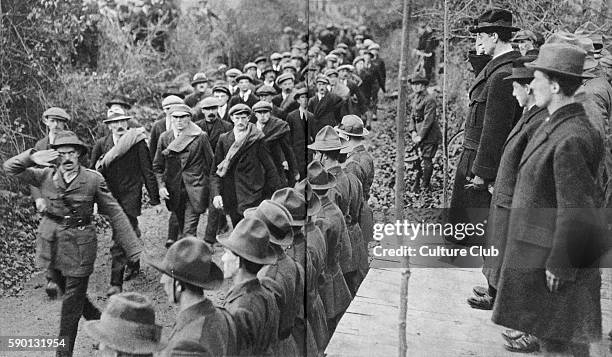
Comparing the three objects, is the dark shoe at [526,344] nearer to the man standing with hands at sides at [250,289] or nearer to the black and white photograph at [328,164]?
the black and white photograph at [328,164]

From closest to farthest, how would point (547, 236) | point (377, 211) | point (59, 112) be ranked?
point (547, 236)
point (59, 112)
point (377, 211)

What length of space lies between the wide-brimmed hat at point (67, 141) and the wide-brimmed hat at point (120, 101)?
13.6 inches

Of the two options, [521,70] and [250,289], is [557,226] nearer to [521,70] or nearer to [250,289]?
[521,70]

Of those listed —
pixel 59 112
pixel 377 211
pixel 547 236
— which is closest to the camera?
pixel 547 236

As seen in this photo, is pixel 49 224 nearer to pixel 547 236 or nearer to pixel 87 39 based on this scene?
pixel 87 39

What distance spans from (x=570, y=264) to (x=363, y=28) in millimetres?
2044

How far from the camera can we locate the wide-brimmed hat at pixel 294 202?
4.92 metres

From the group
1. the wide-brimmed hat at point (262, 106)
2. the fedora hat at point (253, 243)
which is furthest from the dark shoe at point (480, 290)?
the wide-brimmed hat at point (262, 106)

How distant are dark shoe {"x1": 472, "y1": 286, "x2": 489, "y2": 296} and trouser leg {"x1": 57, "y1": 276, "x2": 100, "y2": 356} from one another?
8.21 ft

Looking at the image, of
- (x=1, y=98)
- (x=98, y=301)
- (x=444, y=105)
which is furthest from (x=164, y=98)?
(x=444, y=105)

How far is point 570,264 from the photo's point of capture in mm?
4707

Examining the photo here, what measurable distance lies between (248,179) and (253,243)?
938 millimetres

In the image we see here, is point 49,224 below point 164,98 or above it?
below

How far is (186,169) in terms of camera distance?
202 inches
